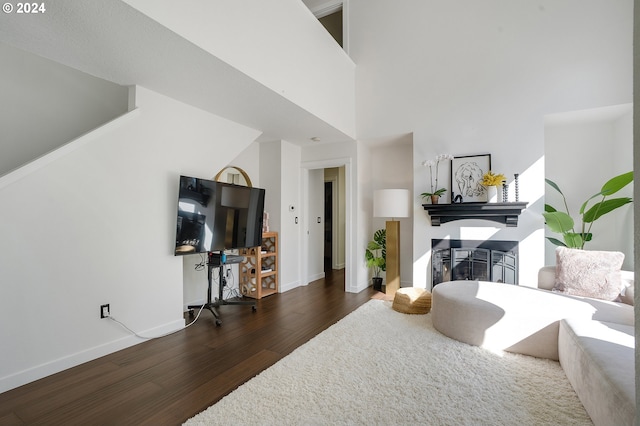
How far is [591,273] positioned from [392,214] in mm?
2065

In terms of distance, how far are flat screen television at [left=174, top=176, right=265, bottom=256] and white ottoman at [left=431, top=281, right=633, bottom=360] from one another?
2.33 meters

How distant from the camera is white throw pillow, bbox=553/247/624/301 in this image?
245 centimetres

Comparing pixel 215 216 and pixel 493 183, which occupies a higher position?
pixel 493 183

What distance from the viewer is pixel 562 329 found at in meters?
2.10

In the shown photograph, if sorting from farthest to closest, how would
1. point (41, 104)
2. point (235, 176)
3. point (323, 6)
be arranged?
point (323, 6) → point (235, 176) → point (41, 104)

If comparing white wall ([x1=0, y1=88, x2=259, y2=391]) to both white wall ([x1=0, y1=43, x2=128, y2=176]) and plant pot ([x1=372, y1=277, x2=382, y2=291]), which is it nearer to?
white wall ([x1=0, y1=43, x2=128, y2=176])

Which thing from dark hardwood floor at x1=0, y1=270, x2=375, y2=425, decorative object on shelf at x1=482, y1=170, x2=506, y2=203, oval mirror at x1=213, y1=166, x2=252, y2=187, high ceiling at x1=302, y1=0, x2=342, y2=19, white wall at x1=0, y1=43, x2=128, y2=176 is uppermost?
high ceiling at x1=302, y1=0, x2=342, y2=19

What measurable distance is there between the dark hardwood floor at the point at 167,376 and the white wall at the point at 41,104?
2.04m

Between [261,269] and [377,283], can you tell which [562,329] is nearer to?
[377,283]

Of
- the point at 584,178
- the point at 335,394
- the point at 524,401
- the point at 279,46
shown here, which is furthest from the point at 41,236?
the point at 584,178

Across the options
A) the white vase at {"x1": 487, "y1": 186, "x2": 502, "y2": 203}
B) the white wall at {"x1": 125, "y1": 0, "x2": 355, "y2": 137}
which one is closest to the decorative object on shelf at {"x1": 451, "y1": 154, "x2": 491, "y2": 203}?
the white vase at {"x1": 487, "y1": 186, "x2": 502, "y2": 203}

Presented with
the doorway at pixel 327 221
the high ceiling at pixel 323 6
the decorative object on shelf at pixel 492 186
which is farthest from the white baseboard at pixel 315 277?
the high ceiling at pixel 323 6

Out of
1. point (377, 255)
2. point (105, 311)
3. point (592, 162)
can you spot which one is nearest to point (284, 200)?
point (377, 255)

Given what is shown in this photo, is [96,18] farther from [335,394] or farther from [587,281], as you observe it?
[587,281]
